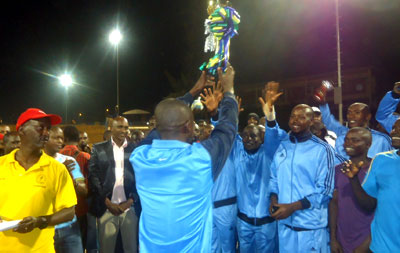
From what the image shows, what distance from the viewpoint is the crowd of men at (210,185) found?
2369 mm

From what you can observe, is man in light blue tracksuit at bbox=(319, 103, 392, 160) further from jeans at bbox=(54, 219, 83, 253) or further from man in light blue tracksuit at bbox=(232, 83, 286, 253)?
jeans at bbox=(54, 219, 83, 253)

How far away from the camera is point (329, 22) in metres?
23.0

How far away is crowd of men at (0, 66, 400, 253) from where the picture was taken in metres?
2.37

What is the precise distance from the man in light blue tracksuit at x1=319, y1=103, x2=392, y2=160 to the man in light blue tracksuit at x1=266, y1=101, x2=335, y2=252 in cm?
148

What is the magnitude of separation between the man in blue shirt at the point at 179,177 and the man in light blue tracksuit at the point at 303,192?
1.85 metres

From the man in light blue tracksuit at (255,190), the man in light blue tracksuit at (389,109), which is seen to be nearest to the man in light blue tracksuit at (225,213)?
the man in light blue tracksuit at (255,190)

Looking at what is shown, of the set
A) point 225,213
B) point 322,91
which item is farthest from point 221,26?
point 322,91

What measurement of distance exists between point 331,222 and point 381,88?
907 inches

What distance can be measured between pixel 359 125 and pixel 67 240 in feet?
15.2

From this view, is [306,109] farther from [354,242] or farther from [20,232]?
[20,232]

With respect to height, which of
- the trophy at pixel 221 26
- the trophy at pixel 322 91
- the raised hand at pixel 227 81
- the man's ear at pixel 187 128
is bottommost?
the man's ear at pixel 187 128

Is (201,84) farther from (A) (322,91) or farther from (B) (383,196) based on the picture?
(A) (322,91)

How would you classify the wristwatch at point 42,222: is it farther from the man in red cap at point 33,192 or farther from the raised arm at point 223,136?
the raised arm at point 223,136

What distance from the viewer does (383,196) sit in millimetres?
2752
